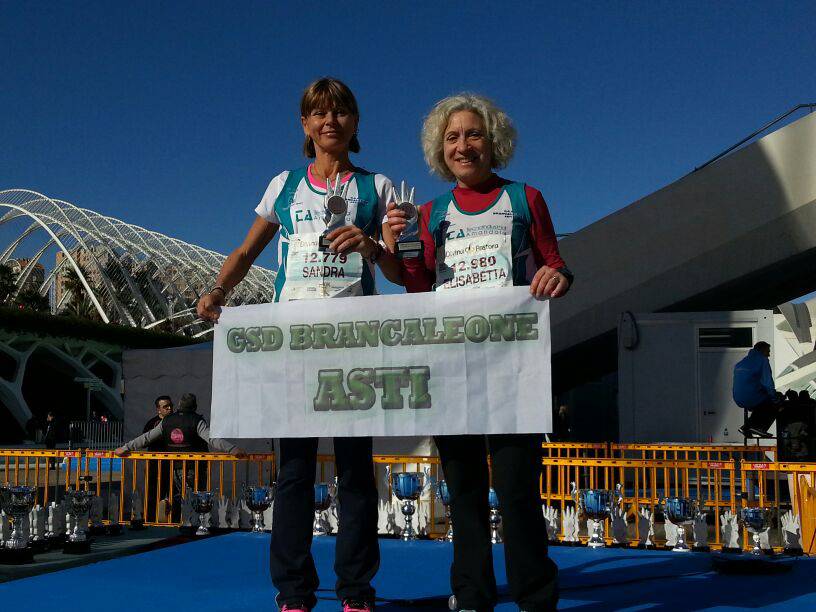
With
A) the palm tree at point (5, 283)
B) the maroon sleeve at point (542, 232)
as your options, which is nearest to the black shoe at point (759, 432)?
the maroon sleeve at point (542, 232)

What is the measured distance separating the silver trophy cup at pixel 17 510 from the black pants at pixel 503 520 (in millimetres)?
3608

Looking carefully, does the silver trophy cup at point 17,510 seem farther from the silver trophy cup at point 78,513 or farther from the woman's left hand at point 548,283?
the woman's left hand at point 548,283

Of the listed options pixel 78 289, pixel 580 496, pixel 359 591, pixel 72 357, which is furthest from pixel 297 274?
pixel 78 289

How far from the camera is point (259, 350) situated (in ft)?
10.9

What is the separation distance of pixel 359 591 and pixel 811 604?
205 centimetres

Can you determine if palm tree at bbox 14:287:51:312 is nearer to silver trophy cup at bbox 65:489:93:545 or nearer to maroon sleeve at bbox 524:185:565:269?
silver trophy cup at bbox 65:489:93:545

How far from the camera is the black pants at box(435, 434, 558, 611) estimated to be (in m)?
2.84

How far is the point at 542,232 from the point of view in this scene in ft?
10.2

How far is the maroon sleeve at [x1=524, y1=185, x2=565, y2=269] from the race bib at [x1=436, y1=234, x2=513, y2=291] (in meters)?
0.14

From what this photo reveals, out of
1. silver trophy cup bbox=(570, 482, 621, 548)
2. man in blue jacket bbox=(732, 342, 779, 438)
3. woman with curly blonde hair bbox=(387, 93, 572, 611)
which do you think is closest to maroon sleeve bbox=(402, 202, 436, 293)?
woman with curly blonde hair bbox=(387, 93, 572, 611)

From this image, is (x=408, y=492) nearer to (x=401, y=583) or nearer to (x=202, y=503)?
(x=202, y=503)

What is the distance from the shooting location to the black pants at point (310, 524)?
10.2 ft

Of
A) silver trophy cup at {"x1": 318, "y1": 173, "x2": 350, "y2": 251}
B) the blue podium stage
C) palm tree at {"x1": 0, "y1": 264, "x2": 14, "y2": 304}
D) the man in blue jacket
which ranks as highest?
palm tree at {"x1": 0, "y1": 264, "x2": 14, "y2": 304}

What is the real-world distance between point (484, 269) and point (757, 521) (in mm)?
3547
